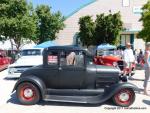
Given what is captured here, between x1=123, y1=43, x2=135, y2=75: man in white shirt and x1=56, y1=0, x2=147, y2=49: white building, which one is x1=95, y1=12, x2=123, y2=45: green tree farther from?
x1=123, y1=43, x2=135, y2=75: man in white shirt

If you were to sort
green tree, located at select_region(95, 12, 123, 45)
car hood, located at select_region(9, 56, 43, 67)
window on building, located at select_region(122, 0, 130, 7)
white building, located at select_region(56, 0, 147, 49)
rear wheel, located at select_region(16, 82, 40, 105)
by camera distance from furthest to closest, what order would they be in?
1. window on building, located at select_region(122, 0, 130, 7)
2. white building, located at select_region(56, 0, 147, 49)
3. green tree, located at select_region(95, 12, 123, 45)
4. car hood, located at select_region(9, 56, 43, 67)
5. rear wheel, located at select_region(16, 82, 40, 105)

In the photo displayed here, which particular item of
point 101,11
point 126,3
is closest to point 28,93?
point 101,11

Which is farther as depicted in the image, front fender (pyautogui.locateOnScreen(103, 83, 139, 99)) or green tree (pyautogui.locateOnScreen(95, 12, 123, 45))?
green tree (pyautogui.locateOnScreen(95, 12, 123, 45))

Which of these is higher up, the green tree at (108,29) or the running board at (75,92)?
the green tree at (108,29)

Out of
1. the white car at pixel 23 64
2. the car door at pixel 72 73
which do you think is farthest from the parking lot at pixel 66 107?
the white car at pixel 23 64

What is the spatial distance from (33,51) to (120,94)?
31.1 feet

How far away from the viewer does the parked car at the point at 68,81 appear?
9.97 m

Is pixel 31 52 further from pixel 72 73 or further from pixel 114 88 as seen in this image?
pixel 114 88

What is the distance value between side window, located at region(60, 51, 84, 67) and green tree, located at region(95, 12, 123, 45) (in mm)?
26458

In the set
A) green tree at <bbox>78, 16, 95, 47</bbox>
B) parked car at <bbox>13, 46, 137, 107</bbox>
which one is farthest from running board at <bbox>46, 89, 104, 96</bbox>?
green tree at <bbox>78, 16, 95, 47</bbox>

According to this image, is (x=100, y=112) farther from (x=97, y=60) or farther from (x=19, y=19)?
(x=19, y=19)

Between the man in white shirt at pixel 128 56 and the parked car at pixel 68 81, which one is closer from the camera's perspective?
the parked car at pixel 68 81

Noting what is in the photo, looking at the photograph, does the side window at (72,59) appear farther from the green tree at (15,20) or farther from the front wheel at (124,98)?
the green tree at (15,20)

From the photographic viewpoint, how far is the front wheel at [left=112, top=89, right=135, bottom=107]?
9.88m
